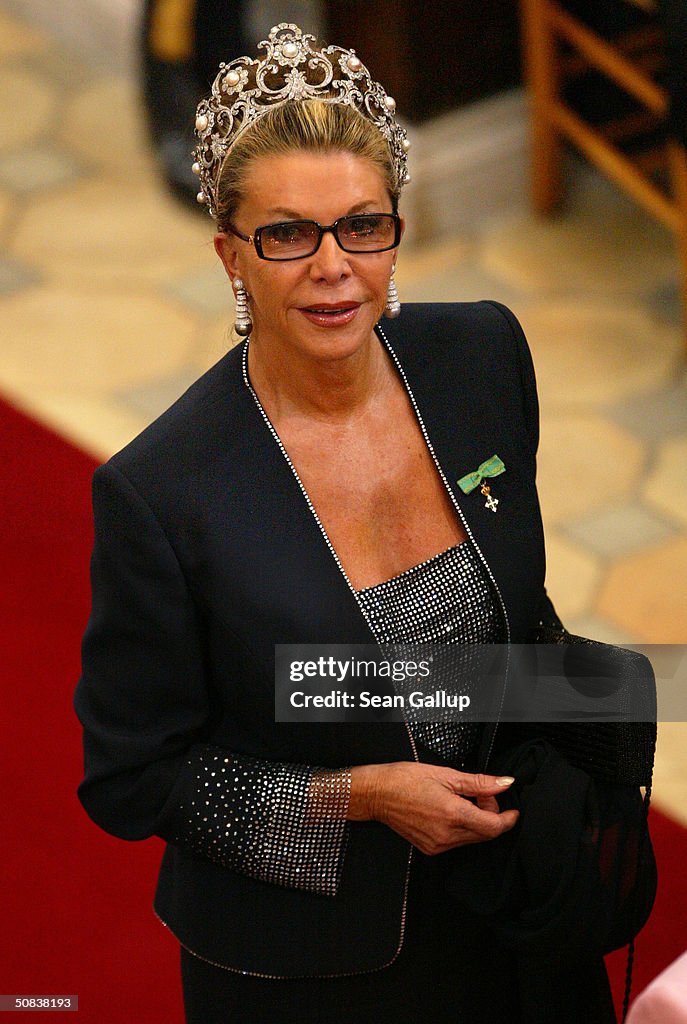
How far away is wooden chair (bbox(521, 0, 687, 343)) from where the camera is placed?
4.69 meters

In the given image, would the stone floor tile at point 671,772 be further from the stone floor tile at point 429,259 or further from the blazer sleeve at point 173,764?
the stone floor tile at point 429,259

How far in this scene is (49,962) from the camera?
305cm

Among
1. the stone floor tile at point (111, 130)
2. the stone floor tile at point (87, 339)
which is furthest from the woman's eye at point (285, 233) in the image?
the stone floor tile at point (111, 130)

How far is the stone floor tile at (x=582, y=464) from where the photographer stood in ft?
14.0

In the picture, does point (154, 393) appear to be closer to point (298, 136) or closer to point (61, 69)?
point (61, 69)

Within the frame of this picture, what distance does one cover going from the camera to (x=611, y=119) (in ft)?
17.2

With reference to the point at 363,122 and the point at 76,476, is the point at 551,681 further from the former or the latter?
the point at 76,476

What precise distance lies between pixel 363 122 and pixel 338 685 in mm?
711

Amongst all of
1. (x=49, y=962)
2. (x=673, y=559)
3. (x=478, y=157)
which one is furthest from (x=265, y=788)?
(x=478, y=157)

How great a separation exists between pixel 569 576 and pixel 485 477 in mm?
1933

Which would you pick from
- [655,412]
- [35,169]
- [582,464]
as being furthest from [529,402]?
[35,169]

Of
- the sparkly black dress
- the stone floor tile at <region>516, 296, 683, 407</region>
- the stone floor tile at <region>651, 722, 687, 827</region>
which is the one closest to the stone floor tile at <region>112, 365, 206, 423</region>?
the stone floor tile at <region>516, 296, 683, 407</region>

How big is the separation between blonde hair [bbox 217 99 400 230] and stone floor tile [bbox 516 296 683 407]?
9.39 feet

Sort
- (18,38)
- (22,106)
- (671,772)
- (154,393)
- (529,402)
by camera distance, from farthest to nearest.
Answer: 1. (18,38)
2. (22,106)
3. (154,393)
4. (671,772)
5. (529,402)
